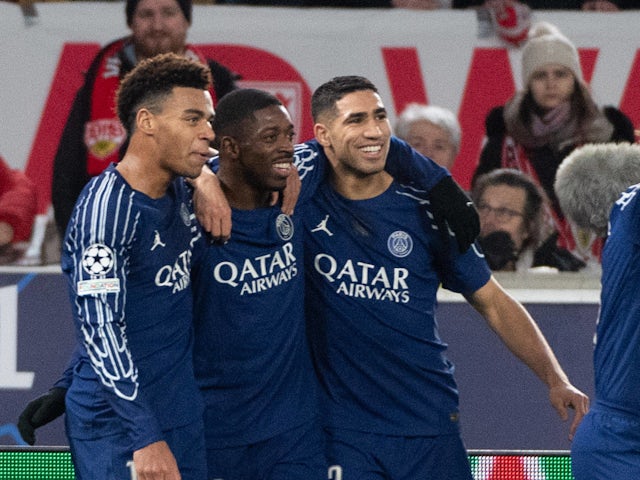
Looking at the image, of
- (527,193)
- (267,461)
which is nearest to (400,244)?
(267,461)

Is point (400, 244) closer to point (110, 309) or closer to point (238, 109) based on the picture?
point (238, 109)

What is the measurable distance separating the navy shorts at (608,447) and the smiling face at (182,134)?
129 centimetres

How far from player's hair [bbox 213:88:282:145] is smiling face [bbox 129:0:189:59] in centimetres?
241

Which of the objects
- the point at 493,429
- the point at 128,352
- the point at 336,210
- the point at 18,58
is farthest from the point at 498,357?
the point at 18,58

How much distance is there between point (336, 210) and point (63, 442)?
65.7 inches

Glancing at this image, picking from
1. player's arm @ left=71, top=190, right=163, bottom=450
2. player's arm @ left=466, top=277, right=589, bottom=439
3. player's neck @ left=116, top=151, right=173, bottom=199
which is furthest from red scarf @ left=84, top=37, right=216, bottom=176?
player's arm @ left=71, top=190, right=163, bottom=450

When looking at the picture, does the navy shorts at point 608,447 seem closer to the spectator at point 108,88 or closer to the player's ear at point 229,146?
the player's ear at point 229,146

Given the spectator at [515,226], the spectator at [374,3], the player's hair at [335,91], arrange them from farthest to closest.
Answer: the spectator at [374,3] → the spectator at [515,226] → the player's hair at [335,91]

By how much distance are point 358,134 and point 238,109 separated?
375 mm

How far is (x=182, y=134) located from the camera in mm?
3883

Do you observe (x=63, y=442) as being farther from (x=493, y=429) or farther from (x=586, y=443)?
(x=586, y=443)

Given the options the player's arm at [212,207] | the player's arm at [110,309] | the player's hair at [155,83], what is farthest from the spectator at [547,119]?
the player's arm at [110,309]

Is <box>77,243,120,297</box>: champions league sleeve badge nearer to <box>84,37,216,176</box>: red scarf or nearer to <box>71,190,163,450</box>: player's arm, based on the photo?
<box>71,190,163,450</box>: player's arm

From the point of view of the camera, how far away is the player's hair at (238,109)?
4.19m
